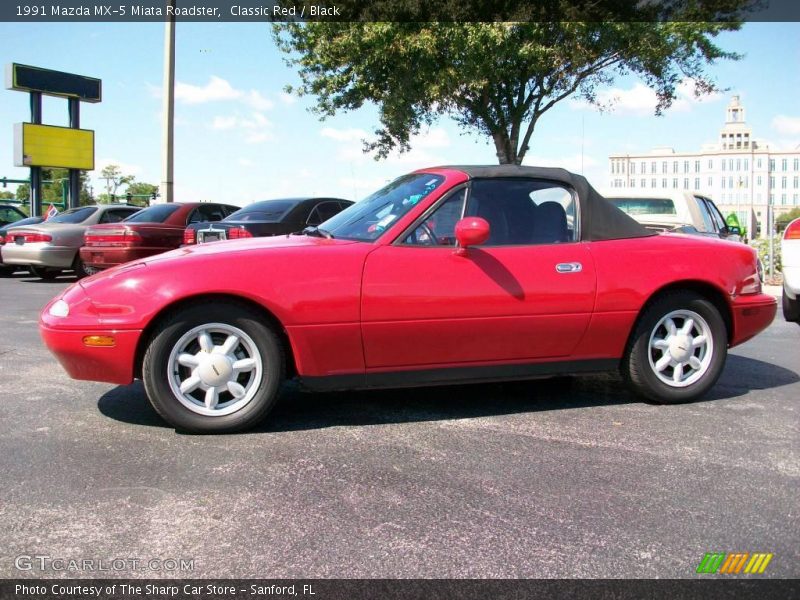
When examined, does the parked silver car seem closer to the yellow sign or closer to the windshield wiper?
the windshield wiper

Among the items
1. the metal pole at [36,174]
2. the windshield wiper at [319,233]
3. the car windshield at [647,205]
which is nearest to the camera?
the windshield wiper at [319,233]

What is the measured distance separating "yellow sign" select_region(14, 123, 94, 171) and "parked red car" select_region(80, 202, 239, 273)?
23504mm

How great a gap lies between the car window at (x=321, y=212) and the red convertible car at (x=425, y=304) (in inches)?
231

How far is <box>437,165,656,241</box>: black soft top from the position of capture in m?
4.30

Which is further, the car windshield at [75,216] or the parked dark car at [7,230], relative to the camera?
the parked dark car at [7,230]

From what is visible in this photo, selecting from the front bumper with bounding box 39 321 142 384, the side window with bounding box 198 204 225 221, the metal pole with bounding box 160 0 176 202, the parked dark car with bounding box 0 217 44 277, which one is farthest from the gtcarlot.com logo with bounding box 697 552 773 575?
the metal pole with bounding box 160 0 176 202

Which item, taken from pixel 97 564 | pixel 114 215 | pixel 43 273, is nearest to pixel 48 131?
pixel 43 273

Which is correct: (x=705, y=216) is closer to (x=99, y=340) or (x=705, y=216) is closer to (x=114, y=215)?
(x=99, y=340)

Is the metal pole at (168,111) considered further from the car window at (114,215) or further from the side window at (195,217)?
the side window at (195,217)

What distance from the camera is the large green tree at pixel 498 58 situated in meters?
14.9

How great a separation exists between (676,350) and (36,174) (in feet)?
109

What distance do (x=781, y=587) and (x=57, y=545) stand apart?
2358 millimetres

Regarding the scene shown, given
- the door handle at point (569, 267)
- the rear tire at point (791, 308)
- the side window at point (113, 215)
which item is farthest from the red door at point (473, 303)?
the side window at point (113, 215)

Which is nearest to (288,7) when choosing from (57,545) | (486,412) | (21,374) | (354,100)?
(354,100)
